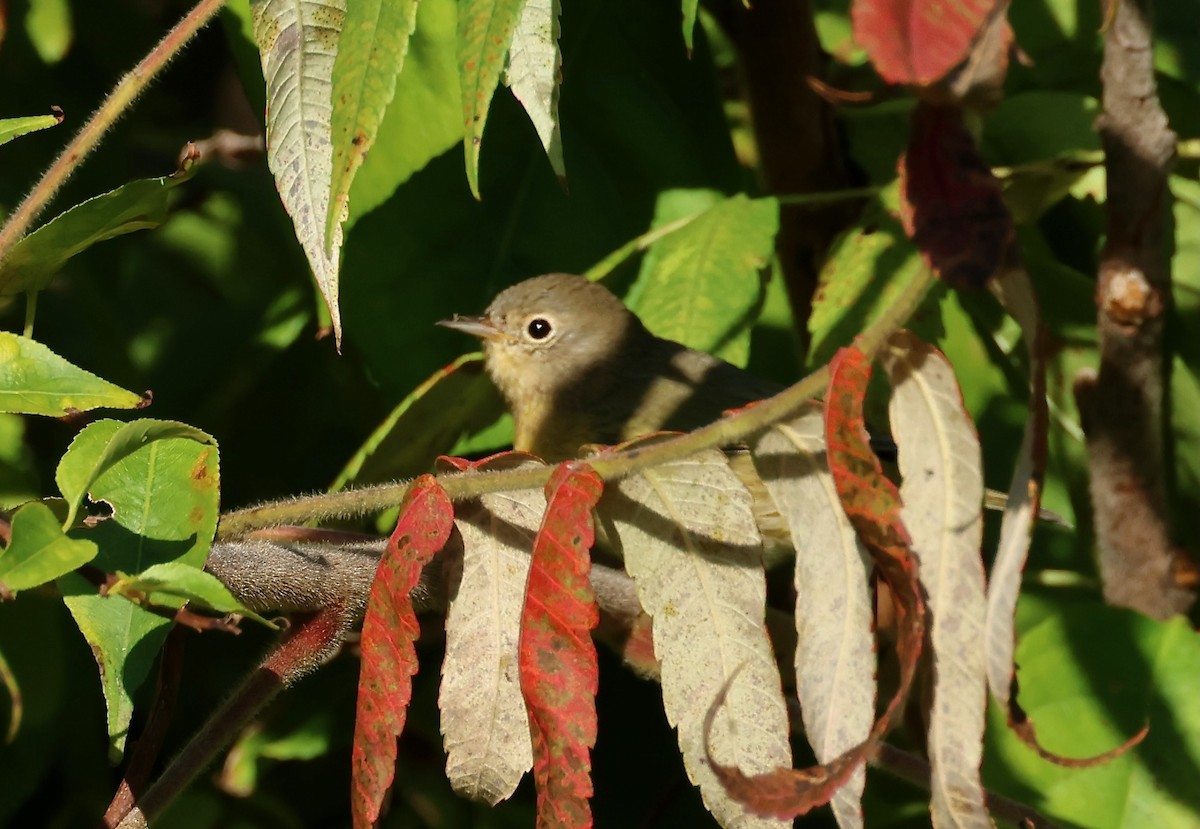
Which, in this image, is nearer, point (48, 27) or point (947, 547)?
point (947, 547)

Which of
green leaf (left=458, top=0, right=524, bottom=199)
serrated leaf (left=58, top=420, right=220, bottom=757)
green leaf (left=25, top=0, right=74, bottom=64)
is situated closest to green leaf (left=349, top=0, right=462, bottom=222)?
green leaf (left=25, top=0, right=74, bottom=64)

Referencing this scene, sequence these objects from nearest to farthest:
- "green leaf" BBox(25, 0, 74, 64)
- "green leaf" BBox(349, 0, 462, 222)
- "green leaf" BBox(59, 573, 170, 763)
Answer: "green leaf" BBox(59, 573, 170, 763) < "green leaf" BBox(349, 0, 462, 222) < "green leaf" BBox(25, 0, 74, 64)

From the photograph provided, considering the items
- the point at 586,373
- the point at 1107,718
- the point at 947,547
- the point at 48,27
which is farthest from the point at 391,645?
the point at 586,373

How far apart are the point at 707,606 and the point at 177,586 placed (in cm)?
45

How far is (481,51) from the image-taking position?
130 cm

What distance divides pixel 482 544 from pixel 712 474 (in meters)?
0.23

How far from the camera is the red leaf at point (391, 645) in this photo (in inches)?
49.7

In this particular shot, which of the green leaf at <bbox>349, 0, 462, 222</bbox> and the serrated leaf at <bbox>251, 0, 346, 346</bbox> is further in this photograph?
the green leaf at <bbox>349, 0, 462, 222</bbox>

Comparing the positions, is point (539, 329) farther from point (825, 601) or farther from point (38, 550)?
point (38, 550)

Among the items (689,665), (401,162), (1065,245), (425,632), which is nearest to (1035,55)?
(1065,245)

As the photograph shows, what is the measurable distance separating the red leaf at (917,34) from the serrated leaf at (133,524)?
2.06 feet

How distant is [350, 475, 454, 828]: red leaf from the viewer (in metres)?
1.26

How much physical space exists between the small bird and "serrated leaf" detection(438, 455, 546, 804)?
5.05 feet

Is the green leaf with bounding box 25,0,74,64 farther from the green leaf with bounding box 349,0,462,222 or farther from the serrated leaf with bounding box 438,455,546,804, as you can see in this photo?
the serrated leaf with bounding box 438,455,546,804
